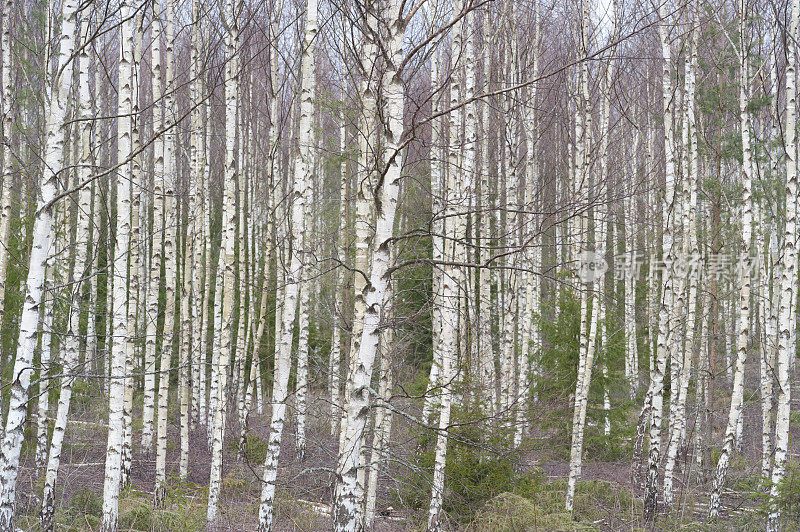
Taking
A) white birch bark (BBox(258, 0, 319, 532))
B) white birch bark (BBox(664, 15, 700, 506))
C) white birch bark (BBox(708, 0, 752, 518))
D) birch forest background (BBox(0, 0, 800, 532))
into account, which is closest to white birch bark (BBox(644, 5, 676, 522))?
birch forest background (BBox(0, 0, 800, 532))

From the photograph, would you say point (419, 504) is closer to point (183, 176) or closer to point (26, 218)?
point (26, 218)

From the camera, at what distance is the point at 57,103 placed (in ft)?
13.7

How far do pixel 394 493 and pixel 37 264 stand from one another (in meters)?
5.56

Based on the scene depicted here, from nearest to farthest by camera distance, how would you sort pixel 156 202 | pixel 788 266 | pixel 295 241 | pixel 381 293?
pixel 381 293, pixel 295 241, pixel 156 202, pixel 788 266

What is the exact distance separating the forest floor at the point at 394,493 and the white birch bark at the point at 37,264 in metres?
1.66

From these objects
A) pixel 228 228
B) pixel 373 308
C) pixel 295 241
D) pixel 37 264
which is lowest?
pixel 373 308

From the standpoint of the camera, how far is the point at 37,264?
13.6ft

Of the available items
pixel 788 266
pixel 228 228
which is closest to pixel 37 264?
pixel 228 228

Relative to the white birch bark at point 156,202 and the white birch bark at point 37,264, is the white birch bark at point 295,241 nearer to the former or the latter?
the white birch bark at point 156,202

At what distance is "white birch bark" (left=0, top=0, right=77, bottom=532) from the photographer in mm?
4105

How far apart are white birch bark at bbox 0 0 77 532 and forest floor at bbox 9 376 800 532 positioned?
1657mm

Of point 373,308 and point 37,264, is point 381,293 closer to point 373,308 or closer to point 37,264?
point 373,308

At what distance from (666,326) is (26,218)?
9.01 metres

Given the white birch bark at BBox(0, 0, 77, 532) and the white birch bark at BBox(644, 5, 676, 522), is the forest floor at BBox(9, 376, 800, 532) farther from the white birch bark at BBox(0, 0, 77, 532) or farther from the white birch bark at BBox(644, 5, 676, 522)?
the white birch bark at BBox(0, 0, 77, 532)
